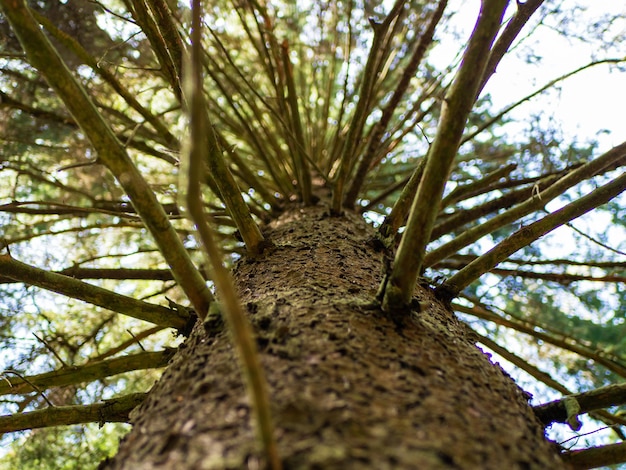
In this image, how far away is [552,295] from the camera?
4.88 meters

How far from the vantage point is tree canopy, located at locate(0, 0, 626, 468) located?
1162 millimetres

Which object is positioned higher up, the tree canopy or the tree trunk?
the tree canopy

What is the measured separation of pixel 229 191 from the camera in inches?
68.3

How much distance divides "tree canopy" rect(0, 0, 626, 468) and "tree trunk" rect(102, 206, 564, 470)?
121 mm

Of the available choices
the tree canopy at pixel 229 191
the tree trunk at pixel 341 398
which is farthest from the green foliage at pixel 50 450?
the tree trunk at pixel 341 398

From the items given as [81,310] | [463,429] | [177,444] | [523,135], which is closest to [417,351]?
[463,429]

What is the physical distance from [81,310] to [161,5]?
3.21 meters

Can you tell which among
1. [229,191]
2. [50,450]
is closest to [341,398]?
[229,191]

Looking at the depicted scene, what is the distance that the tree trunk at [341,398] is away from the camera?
802 millimetres

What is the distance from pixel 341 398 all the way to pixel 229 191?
102cm

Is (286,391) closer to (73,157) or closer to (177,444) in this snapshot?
(177,444)

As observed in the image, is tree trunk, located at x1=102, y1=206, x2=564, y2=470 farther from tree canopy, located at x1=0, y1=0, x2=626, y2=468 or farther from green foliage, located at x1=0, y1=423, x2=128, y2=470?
green foliage, located at x1=0, y1=423, x2=128, y2=470

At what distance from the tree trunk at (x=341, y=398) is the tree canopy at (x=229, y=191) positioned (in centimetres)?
12

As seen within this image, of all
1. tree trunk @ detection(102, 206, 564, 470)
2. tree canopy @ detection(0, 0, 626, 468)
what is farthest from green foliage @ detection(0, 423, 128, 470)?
tree trunk @ detection(102, 206, 564, 470)
